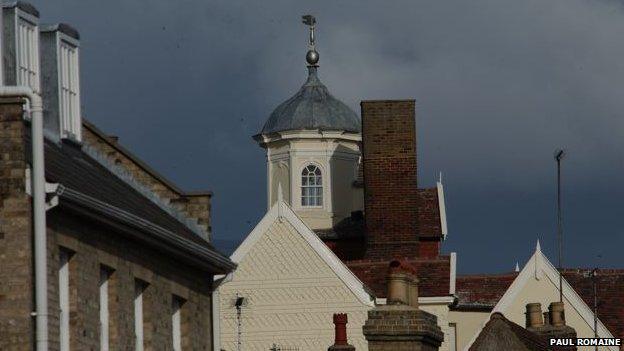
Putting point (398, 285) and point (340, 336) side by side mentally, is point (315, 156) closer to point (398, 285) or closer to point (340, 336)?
point (340, 336)

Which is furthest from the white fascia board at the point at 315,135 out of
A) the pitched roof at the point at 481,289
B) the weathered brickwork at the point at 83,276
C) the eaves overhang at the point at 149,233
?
the weathered brickwork at the point at 83,276

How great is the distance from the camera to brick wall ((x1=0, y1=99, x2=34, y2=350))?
1031 inches

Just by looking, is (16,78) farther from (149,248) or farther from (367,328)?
(367,328)

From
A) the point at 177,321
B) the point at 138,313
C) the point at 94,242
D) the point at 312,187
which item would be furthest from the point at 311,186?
the point at 94,242

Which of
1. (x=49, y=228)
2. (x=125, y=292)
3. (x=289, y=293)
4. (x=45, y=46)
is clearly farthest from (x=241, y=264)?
(x=49, y=228)

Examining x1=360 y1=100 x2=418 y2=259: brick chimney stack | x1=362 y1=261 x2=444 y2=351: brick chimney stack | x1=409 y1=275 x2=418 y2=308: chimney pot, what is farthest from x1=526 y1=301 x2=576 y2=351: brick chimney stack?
x1=360 y1=100 x2=418 y2=259: brick chimney stack

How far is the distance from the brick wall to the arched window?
150ft

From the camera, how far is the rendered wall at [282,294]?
54.9 meters

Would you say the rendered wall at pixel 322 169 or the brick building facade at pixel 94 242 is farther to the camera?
the rendered wall at pixel 322 169

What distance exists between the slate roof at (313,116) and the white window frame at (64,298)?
142 ft

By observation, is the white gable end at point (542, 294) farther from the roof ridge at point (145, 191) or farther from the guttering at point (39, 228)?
the guttering at point (39, 228)

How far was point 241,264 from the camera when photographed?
181 feet

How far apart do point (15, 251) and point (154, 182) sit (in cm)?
1103

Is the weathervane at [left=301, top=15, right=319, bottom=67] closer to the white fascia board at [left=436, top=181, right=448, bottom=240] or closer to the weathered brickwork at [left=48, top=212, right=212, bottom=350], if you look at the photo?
the white fascia board at [left=436, top=181, right=448, bottom=240]
